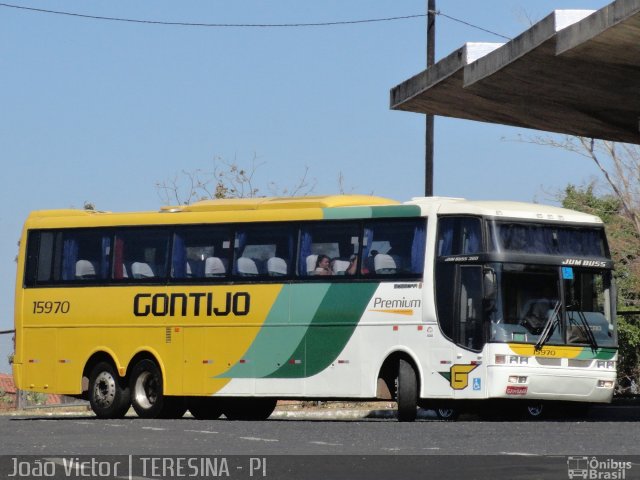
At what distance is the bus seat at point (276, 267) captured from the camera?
24.6 m

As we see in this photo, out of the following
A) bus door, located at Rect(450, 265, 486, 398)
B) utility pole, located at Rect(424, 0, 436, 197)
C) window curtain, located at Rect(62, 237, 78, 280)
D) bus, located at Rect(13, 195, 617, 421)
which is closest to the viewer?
bus door, located at Rect(450, 265, 486, 398)

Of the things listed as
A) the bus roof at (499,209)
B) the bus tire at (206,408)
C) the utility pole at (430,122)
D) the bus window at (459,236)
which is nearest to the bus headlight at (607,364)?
the bus roof at (499,209)

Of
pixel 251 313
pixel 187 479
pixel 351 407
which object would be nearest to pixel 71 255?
pixel 251 313

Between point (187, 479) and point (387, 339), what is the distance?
11.1 meters

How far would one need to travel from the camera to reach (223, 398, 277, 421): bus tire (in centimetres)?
Answer: 2709

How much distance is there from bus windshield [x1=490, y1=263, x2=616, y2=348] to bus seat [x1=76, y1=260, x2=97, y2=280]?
23.7ft

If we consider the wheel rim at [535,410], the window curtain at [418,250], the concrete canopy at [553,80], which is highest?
the concrete canopy at [553,80]

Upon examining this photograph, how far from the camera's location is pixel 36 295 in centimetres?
2714

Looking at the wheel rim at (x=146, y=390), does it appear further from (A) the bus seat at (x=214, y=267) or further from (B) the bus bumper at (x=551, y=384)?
(B) the bus bumper at (x=551, y=384)

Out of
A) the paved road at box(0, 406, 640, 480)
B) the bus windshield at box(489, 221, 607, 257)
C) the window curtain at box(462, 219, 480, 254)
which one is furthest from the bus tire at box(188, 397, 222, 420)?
the bus windshield at box(489, 221, 607, 257)

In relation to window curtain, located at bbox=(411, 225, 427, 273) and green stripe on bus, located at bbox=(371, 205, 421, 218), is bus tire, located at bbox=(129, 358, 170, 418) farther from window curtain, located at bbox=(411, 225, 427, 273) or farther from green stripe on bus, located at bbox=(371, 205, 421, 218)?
window curtain, located at bbox=(411, 225, 427, 273)

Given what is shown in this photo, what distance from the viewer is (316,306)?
959 inches

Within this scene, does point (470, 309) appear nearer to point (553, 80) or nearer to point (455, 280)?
point (455, 280)

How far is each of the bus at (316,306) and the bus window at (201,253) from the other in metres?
0.03
